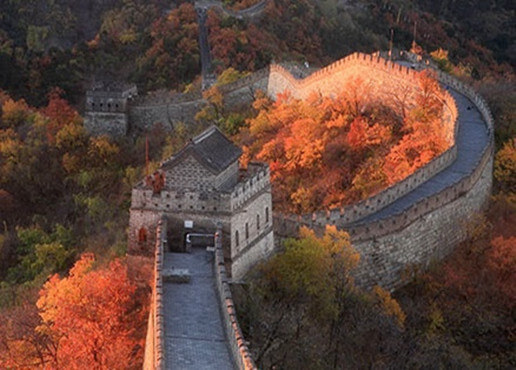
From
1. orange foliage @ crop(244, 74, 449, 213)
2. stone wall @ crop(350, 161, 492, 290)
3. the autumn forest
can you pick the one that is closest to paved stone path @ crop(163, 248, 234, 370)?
the autumn forest

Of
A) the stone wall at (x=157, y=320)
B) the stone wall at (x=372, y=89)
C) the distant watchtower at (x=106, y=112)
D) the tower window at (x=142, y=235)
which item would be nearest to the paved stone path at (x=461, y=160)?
the stone wall at (x=372, y=89)

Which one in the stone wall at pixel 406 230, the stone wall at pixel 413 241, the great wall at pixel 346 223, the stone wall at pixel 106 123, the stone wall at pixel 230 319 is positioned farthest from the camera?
the stone wall at pixel 106 123

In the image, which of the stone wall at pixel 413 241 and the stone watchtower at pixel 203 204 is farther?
the stone wall at pixel 413 241

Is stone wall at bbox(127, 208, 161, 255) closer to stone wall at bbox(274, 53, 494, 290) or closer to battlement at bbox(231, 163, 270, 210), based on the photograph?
battlement at bbox(231, 163, 270, 210)

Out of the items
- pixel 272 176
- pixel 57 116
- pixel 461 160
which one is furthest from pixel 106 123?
pixel 461 160

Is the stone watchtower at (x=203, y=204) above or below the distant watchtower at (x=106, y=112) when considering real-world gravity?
above

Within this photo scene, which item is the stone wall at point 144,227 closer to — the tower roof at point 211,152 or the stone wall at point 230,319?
the tower roof at point 211,152
